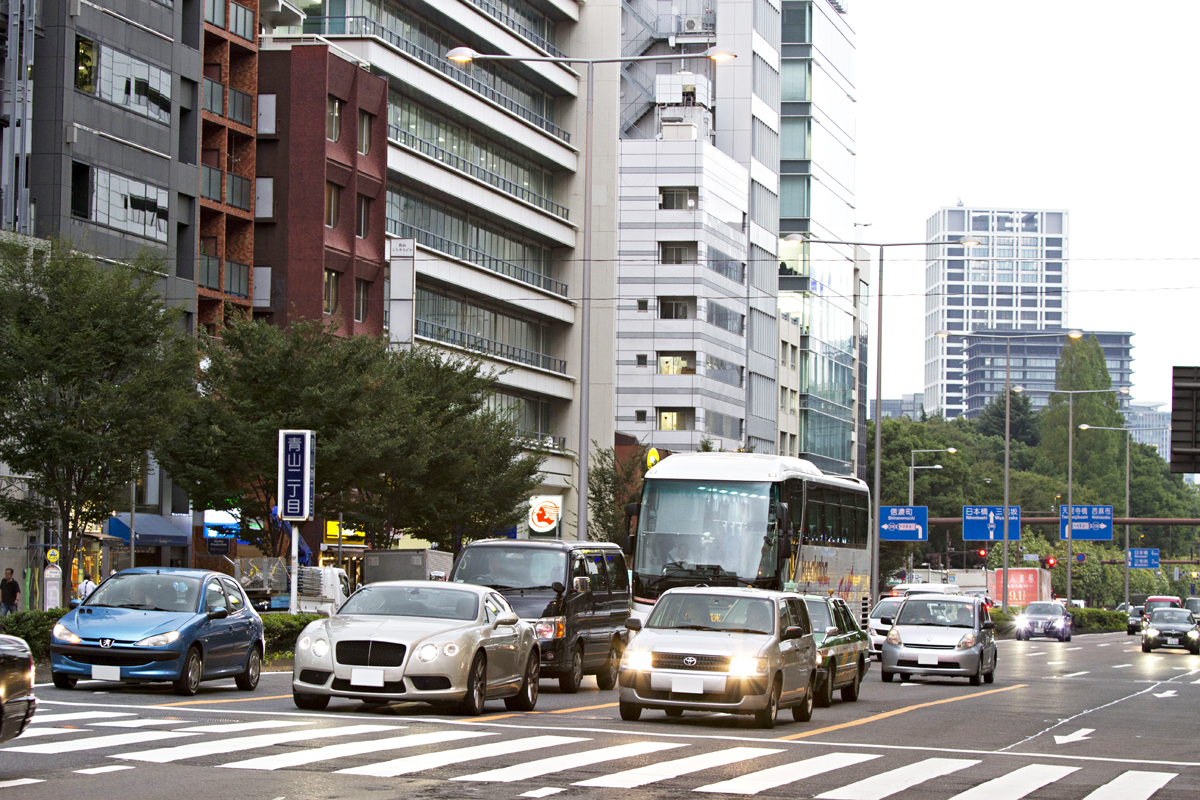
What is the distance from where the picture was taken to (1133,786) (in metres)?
14.9

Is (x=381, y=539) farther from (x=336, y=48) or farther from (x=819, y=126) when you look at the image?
(x=819, y=126)

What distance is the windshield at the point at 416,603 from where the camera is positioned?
2014cm

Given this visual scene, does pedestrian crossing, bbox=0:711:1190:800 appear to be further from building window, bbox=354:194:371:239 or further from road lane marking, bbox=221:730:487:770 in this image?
building window, bbox=354:194:371:239

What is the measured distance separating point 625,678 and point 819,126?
10318cm

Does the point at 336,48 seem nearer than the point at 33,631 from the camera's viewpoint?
No

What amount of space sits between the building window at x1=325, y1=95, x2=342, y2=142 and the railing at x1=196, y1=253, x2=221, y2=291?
6.37 metres

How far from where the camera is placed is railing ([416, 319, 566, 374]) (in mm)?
73000

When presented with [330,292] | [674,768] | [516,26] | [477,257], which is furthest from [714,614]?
[516,26]

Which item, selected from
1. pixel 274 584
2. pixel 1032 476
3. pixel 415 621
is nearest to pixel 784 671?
pixel 415 621

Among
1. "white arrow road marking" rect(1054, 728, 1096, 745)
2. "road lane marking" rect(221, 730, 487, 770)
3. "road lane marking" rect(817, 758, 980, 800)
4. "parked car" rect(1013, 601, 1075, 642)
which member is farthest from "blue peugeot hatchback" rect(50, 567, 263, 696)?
"parked car" rect(1013, 601, 1075, 642)

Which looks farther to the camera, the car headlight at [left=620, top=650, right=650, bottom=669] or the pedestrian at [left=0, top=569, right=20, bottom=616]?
the pedestrian at [left=0, top=569, right=20, bottom=616]

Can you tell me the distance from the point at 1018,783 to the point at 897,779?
99cm

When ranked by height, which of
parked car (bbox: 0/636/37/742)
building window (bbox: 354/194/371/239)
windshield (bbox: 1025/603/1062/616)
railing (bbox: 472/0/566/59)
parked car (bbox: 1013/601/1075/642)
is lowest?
parked car (bbox: 1013/601/1075/642)

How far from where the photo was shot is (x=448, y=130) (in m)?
75.9
